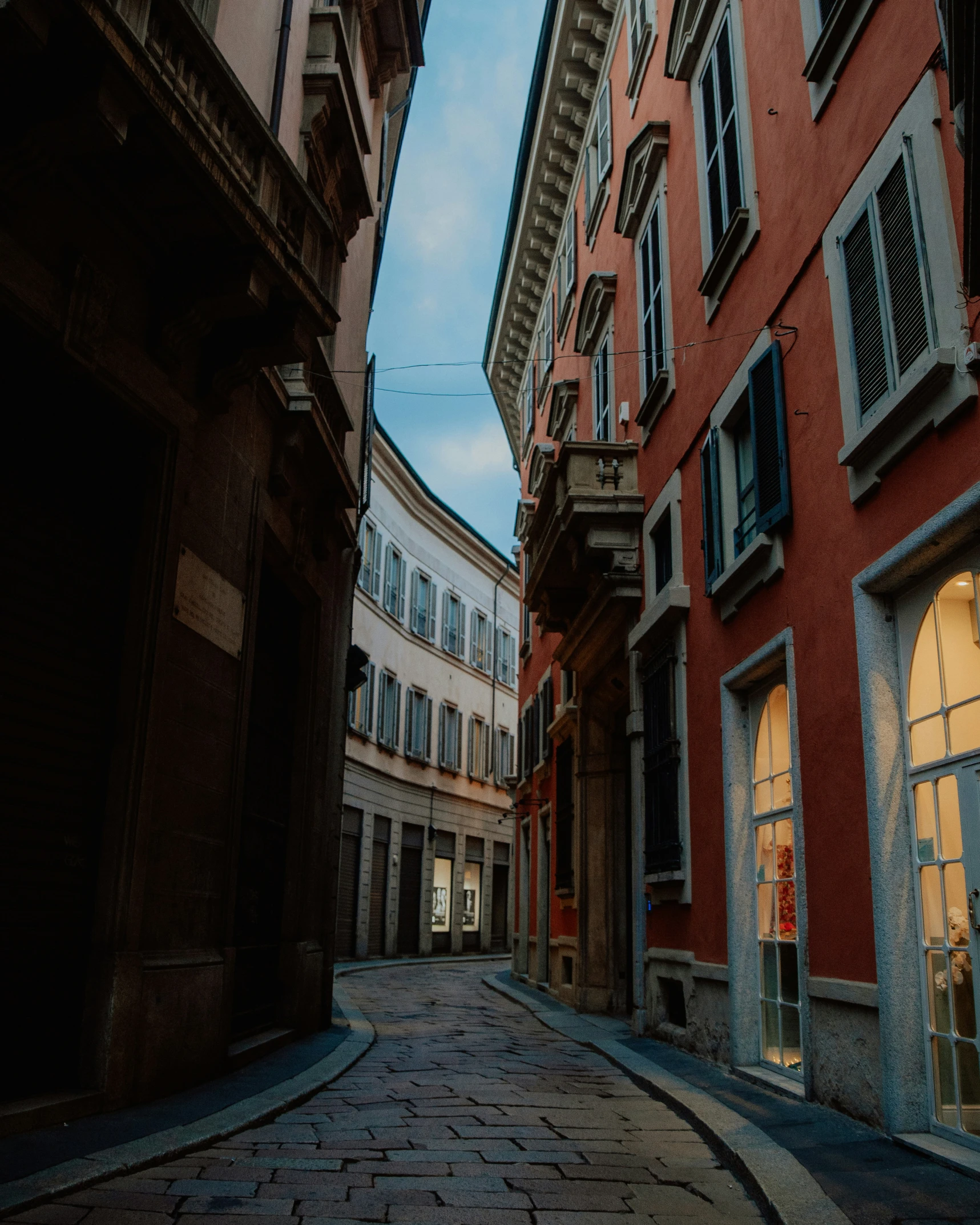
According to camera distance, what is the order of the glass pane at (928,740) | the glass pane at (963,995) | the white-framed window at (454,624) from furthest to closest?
1. the white-framed window at (454,624)
2. the glass pane at (928,740)
3. the glass pane at (963,995)

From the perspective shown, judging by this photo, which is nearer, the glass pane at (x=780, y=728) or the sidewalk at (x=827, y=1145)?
the sidewalk at (x=827, y=1145)

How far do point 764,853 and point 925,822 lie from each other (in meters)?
2.78

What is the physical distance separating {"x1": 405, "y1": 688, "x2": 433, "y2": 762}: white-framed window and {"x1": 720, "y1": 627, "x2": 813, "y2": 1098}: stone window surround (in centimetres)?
2261

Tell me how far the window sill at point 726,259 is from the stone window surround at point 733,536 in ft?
3.04

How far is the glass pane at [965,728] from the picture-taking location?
5.25 meters

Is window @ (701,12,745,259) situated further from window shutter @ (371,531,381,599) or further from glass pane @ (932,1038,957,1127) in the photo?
window shutter @ (371,531,381,599)

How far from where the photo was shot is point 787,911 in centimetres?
780

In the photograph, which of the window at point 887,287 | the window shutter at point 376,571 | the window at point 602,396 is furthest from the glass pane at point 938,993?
the window shutter at point 376,571

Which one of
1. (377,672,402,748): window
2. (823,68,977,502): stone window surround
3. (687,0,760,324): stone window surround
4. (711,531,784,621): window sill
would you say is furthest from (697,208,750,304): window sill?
(377,672,402,748): window

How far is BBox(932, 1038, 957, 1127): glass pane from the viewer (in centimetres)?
529

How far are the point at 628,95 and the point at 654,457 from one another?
5549mm

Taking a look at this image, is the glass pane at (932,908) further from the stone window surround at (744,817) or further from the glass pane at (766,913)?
the glass pane at (766,913)

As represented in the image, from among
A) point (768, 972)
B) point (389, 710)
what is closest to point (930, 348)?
point (768, 972)

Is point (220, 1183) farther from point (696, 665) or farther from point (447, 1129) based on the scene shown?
point (696, 665)
